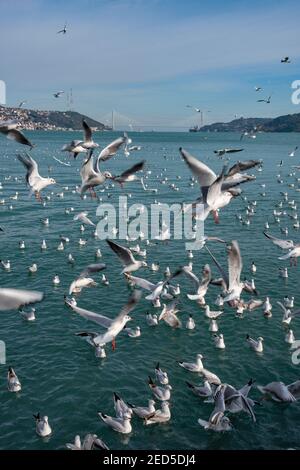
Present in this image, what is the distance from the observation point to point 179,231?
4491 cm

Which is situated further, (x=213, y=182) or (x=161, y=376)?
(x=161, y=376)

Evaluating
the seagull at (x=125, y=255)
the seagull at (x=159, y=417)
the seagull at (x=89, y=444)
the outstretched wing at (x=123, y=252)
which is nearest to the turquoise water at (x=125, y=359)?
the seagull at (x=159, y=417)

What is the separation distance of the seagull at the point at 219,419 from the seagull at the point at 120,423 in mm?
2538

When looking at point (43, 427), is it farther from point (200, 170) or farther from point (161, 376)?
point (200, 170)

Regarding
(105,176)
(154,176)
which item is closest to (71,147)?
(105,176)

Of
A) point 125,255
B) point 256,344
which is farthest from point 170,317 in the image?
point 125,255

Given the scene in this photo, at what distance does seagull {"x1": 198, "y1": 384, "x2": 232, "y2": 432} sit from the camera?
17.1m

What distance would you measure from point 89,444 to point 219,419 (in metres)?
4.46

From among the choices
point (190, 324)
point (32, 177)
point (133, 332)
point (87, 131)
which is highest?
point (87, 131)

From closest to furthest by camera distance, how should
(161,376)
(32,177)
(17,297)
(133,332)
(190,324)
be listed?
1. (17,297)
2. (32,177)
3. (161,376)
4. (133,332)
5. (190,324)

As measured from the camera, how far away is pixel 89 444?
1584 centimetres

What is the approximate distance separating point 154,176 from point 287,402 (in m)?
65.8
